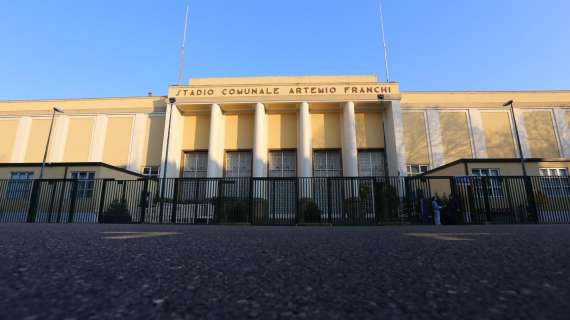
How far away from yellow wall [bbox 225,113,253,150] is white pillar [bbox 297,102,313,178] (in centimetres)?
448

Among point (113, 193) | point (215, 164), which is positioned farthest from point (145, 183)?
point (215, 164)

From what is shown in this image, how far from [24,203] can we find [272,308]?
66.1 feet

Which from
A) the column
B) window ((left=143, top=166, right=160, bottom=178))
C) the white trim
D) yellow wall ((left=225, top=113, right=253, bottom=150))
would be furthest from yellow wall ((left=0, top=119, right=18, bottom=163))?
the white trim

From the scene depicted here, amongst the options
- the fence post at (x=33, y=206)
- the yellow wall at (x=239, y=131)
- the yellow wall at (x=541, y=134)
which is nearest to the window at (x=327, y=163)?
the yellow wall at (x=239, y=131)

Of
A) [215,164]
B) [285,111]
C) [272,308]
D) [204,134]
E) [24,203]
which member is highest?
[285,111]

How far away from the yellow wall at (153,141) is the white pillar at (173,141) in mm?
1470

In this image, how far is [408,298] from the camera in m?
1.10

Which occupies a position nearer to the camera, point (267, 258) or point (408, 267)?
point (408, 267)

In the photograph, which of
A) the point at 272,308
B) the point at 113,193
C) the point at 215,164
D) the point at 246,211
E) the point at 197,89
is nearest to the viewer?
the point at 272,308

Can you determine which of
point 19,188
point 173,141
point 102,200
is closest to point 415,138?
point 173,141

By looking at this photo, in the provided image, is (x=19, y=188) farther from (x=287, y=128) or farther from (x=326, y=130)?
(x=326, y=130)

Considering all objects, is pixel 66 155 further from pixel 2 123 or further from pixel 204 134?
pixel 204 134

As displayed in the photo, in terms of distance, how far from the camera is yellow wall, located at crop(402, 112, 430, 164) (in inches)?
985

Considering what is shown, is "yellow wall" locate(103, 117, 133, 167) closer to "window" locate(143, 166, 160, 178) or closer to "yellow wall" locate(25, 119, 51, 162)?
"window" locate(143, 166, 160, 178)
